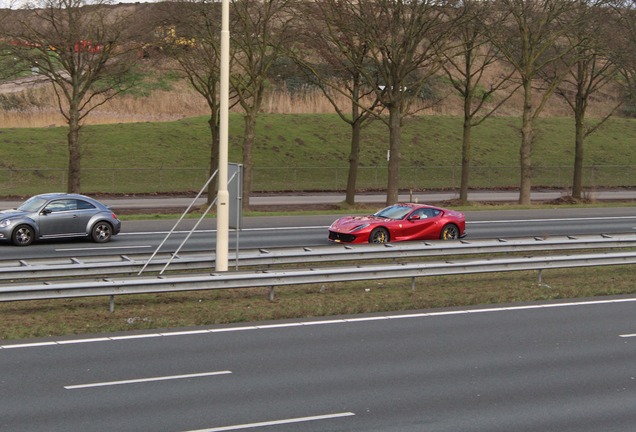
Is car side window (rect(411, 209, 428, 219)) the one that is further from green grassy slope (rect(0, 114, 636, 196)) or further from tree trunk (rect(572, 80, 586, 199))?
green grassy slope (rect(0, 114, 636, 196))

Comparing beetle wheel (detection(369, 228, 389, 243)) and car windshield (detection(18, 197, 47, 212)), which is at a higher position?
car windshield (detection(18, 197, 47, 212))

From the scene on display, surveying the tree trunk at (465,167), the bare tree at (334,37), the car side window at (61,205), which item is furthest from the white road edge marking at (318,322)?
the tree trunk at (465,167)

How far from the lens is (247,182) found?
37.5 metres

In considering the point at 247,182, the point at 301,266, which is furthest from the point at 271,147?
the point at 301,266

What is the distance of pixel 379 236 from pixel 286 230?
546 centimetres

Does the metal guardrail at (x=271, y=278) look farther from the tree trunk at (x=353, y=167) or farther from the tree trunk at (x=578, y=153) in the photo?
the tree trunk at (x=578, y=153)

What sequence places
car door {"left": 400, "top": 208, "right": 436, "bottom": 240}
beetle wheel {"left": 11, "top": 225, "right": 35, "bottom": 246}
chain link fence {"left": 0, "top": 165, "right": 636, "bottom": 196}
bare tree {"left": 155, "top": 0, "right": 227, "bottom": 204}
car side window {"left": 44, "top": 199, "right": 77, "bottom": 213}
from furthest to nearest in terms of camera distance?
chain link fence {"left": 0, "top": 165, "right": 636, "bottom": 196} < bare tree {"left": 155, "top": 0, "right": 227, "bottom": 204} < car door {"left": 400, "top": 208, "right": 436, "bottom": 240} < car side window {"left": 44, "top": 199, "right": 77, "bottom": 213} < beetle wheel {"left": 11, "top": 225, "right": 35, "bottom": 246}

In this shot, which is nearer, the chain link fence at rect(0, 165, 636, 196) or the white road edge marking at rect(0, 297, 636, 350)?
the white road edge marking at rect(0, 297, 636, 350)

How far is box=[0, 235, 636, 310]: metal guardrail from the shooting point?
14.6 metres

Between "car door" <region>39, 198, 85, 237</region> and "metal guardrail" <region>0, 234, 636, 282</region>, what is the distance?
605cm

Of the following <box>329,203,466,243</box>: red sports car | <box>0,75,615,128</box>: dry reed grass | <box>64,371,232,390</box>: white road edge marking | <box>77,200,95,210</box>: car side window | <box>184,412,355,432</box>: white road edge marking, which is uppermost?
<box>0,75,615,128</box>: dry reed grass

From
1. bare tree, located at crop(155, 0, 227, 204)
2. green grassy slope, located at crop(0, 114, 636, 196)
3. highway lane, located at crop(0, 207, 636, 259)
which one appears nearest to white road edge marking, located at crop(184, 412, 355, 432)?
highway lane, located at crop(0, 207, 636, 259)

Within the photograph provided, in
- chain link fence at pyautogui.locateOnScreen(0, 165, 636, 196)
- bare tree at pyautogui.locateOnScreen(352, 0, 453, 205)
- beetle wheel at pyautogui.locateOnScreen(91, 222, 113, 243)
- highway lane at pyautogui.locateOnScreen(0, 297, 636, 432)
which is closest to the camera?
highway lane at pyautogui.locateOnScreen(0, 297, 636, 432)

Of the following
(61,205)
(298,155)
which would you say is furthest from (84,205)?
(298,155)
